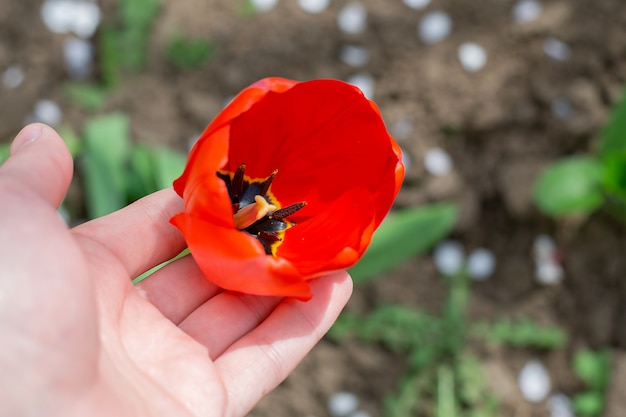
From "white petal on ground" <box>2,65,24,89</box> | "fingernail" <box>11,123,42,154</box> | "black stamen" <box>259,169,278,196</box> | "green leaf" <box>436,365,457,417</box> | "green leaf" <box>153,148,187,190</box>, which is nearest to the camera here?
"fingernail" <box>11,123,42,154</box>

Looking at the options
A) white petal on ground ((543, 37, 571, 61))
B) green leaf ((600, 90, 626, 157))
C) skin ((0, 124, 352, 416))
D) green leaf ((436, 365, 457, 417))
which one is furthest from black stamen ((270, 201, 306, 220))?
white petal on ground ((543, 37, 571, 61))

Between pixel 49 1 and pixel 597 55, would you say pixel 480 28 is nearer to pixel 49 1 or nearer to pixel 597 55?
pixel 597 55

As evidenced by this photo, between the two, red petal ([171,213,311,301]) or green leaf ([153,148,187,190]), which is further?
green leaf ([153,148,187,190])

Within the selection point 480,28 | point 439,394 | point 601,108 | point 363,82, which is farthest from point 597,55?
point 439,394

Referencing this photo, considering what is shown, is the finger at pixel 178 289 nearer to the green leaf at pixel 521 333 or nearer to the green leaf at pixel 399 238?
the green leaf at pixel 399 238

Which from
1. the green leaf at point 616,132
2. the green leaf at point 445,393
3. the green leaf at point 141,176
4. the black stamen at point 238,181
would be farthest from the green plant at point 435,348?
the black stamen at point 238,181

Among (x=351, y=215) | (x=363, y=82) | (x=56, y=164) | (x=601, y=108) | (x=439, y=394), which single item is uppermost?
(x=56, y=164)

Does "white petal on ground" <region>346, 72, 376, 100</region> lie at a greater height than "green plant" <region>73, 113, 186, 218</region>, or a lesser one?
lesser

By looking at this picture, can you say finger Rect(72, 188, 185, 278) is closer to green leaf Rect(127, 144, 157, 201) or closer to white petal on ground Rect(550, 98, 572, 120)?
green leaf Rect(127, 144, 157, 201)
